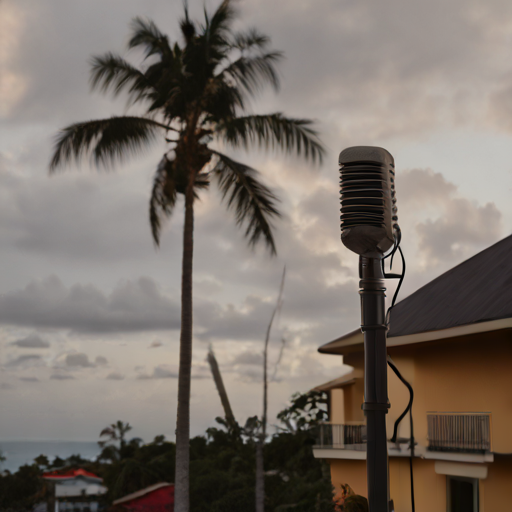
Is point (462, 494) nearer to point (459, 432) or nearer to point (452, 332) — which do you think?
point (459, 432)

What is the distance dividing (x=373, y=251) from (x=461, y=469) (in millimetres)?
15656

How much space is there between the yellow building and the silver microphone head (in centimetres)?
1296

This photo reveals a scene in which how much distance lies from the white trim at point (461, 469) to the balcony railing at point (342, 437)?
12.3ft

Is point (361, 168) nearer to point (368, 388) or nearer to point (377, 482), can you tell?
point (368, 388)

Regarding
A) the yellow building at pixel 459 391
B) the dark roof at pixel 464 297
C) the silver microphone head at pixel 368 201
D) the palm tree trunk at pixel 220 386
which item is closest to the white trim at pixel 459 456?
the yellow building at pixel 459 391

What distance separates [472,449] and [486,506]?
140cm

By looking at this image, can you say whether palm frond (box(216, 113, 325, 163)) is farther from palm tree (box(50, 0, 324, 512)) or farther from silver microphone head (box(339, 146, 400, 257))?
silver microphone head (box(339, 146, 400, 257))

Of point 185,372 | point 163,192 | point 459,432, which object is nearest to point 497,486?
point 459,432

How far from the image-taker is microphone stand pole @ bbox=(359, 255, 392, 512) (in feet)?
7.72

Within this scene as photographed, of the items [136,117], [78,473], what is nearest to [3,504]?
[78,473]

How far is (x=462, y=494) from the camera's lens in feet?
54.3

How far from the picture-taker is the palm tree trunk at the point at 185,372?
18.9m

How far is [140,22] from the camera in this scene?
69.7 feet

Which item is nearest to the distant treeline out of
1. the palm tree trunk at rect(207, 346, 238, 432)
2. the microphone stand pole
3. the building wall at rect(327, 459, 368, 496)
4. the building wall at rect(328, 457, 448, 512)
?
the palm tree trunk at rect(207, 346, 238, 432)
